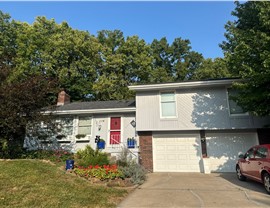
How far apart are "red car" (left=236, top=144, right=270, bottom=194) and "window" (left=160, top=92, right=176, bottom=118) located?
15.6 feet

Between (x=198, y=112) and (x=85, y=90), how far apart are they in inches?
707

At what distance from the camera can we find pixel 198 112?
1200 centimetres

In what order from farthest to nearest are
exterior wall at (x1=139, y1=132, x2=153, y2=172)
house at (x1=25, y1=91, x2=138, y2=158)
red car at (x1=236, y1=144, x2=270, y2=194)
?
house at (x1=25, y1=91, x2=138, y2=158)
exterior wall at (x1=139, y1=132, x2=153, y2=172)
red car at (x1=236, y1=144, x2=270, y2=194)

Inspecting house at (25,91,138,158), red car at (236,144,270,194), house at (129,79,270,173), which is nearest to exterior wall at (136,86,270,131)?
house at (129,79,270,173)

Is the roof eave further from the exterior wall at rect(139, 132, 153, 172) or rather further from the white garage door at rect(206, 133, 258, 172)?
the white garage door at rect(206, 133, 258, 172)

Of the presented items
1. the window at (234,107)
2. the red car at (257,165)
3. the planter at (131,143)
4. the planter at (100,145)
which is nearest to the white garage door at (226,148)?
the window at (234,107)

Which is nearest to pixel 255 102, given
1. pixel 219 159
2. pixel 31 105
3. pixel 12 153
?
pixel 219 159

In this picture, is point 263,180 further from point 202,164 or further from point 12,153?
point 12,153

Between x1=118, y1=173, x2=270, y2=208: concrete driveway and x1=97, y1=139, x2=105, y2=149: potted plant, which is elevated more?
x1=97, y1=139, x2=105, y2=149: potted plant

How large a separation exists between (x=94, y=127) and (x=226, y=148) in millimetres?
8640

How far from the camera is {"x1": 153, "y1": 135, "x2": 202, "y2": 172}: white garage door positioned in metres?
11.9

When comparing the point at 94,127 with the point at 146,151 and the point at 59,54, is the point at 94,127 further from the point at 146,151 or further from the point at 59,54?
the point at 59,54

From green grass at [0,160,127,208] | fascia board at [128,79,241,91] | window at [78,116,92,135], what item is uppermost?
fascia board at [128,79,241,91]

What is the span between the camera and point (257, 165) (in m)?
7.20
